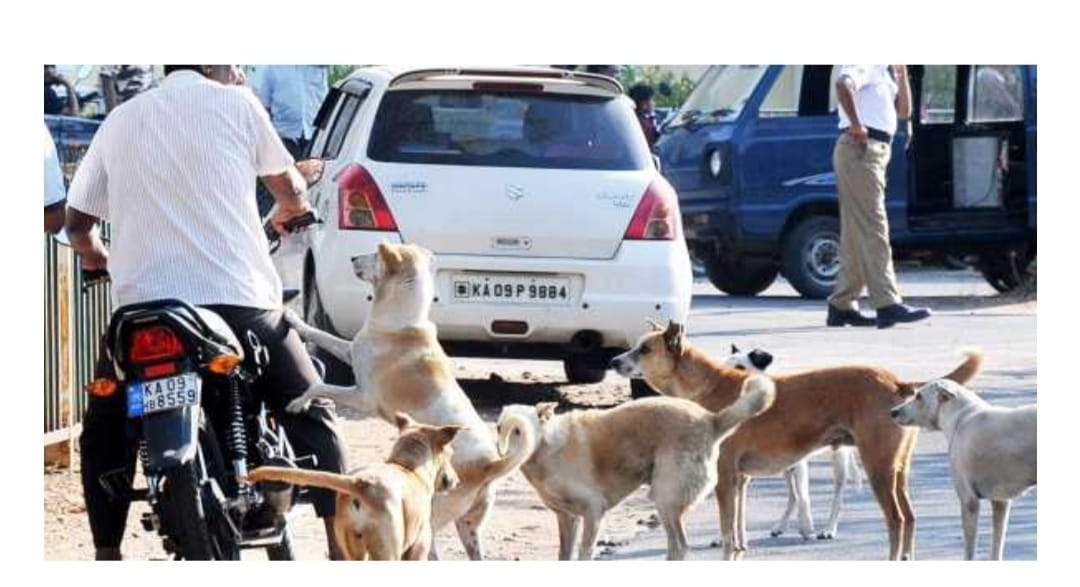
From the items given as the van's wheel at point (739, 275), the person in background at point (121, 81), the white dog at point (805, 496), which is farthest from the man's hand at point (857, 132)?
the white dog at point (805, 496)

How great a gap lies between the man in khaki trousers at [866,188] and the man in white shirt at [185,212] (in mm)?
7417

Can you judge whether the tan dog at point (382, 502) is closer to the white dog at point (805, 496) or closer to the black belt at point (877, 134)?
the white dog at point (805, 496)

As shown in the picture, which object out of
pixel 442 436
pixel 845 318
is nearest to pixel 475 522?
pixel 442 436

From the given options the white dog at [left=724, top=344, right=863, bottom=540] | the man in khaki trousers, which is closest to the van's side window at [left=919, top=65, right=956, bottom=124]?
the man in khaki trousers

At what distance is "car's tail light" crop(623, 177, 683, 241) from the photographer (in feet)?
33.7

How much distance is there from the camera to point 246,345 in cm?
605

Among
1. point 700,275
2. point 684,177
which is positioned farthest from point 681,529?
point 700,275

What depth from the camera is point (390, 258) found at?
7680mm

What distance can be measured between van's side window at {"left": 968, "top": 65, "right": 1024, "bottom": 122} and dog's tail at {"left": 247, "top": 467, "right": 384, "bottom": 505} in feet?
37.6

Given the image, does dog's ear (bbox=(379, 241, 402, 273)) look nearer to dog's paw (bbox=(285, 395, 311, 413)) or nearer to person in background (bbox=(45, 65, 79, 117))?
dog's paw (bbox=(285, 395, 311, 413))

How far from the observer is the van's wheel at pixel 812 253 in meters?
16.4

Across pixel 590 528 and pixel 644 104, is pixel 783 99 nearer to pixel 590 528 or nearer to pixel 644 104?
pixel 644 104
